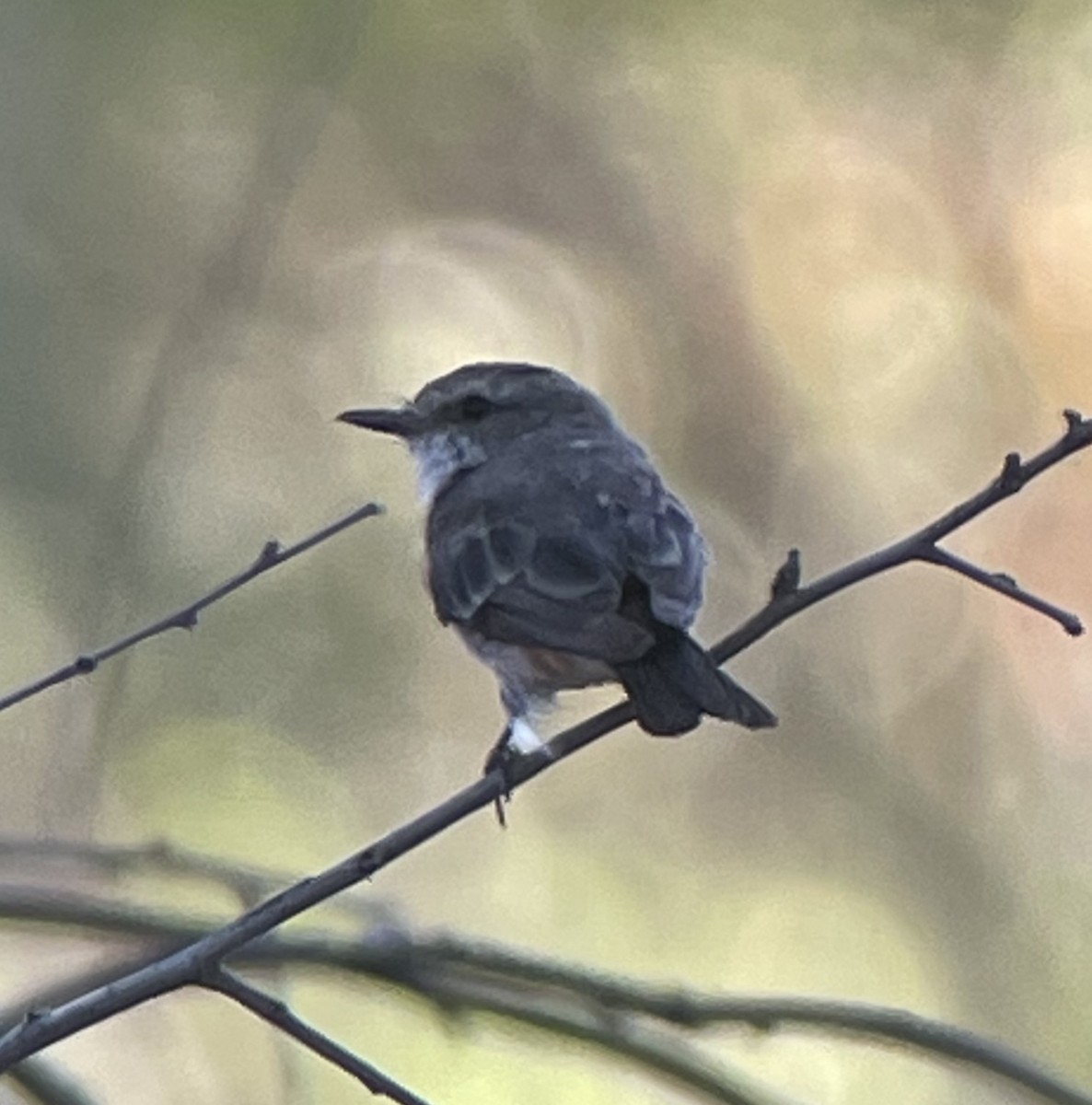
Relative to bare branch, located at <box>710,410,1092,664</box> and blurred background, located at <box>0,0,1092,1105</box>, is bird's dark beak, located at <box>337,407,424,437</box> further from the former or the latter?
bare branch, located at <box>710,410,1092,664</box>

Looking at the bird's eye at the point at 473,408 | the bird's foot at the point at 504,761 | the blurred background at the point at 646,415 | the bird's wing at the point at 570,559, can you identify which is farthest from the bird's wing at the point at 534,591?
the blurred background at the point at 646,415

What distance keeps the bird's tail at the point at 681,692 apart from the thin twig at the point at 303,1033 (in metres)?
0.96

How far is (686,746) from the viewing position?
744 cm

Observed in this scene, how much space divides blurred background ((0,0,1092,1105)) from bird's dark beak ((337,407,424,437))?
1.69 metres

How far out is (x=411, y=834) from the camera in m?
2.27

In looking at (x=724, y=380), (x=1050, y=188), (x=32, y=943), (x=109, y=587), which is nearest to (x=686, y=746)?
(x=724, y=380)

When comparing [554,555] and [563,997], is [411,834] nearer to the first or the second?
[563,997]

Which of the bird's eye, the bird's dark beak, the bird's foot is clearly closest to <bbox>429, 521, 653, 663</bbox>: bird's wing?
the bird's foot

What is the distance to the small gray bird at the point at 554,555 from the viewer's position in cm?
326

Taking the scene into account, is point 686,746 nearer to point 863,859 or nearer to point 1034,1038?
point 863,859

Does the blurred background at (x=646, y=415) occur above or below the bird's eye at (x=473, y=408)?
above

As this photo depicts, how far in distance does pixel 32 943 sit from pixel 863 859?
Answer: 3.38m

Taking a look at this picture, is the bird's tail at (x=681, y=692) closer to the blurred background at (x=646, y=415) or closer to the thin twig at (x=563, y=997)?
the thin twig at (x=563, y=997)

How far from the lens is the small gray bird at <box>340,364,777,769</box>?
326 centimetres
